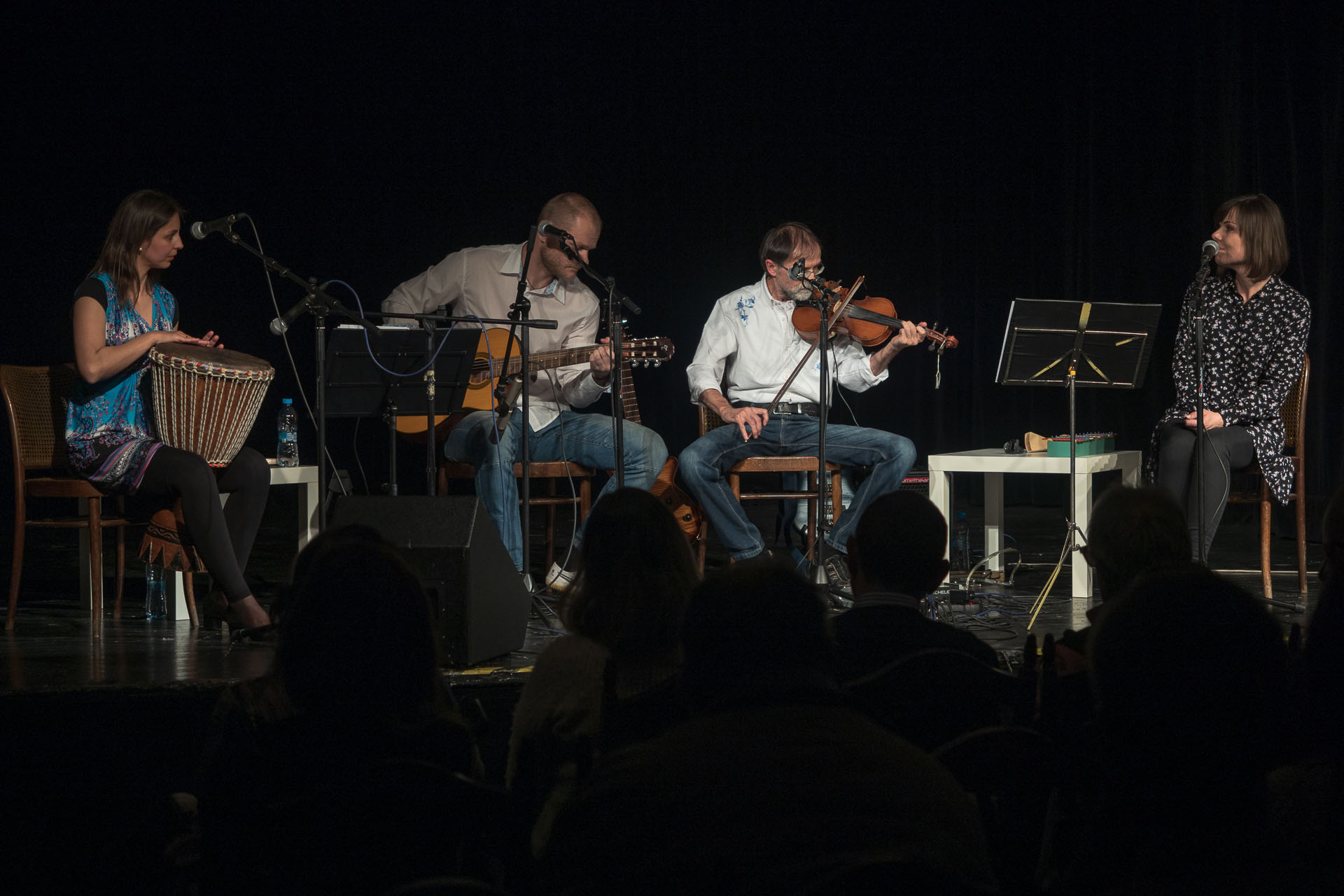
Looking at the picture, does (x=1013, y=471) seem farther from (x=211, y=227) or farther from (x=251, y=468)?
(x=211, y=227)

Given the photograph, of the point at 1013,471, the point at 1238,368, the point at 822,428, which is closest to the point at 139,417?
the point at 822,428

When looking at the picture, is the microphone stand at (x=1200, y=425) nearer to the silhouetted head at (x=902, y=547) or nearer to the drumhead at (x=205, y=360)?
the silhouetted head at (x=902, y=547)

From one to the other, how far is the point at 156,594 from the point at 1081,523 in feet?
10.9

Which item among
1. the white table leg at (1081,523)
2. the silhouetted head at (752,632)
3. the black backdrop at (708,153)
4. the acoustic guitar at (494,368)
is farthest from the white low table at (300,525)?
the silhouetted head at (752,632)

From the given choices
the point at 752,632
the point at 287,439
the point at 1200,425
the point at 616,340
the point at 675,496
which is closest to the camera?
the point at 752,632

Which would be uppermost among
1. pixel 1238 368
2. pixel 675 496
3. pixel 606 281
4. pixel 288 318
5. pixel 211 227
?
pixel 211 227

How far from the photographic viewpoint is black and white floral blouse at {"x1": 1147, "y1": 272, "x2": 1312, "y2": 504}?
4.61m

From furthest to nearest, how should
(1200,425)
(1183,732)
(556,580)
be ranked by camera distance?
(556,580)
(1200,425)
(1183,732)

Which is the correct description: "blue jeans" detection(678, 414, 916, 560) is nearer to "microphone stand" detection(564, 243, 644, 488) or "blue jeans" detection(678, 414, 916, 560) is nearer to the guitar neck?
the guitar neck

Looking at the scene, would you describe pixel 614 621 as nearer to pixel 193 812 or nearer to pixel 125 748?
pixel 193 812

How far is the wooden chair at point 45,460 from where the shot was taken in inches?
159

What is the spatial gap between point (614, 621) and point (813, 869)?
107 cm

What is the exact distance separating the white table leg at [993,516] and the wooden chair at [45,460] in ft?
10.5

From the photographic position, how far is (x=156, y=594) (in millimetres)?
4434
